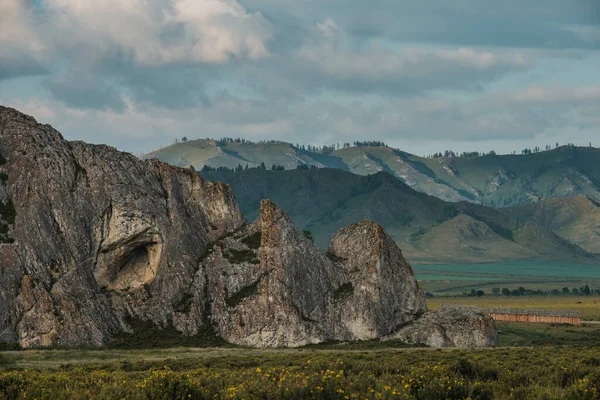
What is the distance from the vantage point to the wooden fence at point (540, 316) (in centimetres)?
16438

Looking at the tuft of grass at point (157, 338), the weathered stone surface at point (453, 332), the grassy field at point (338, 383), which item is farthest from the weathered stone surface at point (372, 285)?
the grassy field at point (338, 383)

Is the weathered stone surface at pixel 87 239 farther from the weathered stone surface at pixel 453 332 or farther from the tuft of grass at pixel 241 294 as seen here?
the weathered stone surface at pixel 453 332

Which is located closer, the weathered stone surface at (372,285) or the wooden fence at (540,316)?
the weathered stone surface at (372,285)

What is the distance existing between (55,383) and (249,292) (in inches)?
2165

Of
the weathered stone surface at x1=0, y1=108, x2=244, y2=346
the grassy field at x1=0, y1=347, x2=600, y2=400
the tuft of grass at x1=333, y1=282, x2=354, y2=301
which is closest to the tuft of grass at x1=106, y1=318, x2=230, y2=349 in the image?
the weathered stone surface at x1=0, y1=108, x2=244, y2=346

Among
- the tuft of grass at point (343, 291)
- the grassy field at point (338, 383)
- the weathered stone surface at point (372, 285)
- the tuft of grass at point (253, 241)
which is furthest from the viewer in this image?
the tuft of grass at point (253, 241)

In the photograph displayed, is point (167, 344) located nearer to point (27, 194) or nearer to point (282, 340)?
point (282, 340)

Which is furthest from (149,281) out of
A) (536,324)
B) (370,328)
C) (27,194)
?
(536,324)

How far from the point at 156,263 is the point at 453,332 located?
128 ft

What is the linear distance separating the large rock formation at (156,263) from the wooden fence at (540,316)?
5767 cm

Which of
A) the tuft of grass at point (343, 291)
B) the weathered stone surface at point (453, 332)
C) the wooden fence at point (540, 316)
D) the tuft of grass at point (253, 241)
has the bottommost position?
the wooden fence at point (540, 316)

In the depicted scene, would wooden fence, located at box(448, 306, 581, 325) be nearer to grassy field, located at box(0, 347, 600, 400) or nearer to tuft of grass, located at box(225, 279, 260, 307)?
tuft of grass, located at box(225, 279, 260, 307)

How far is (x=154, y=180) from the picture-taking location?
11325 cm

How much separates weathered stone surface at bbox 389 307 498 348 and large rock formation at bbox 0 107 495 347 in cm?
40
